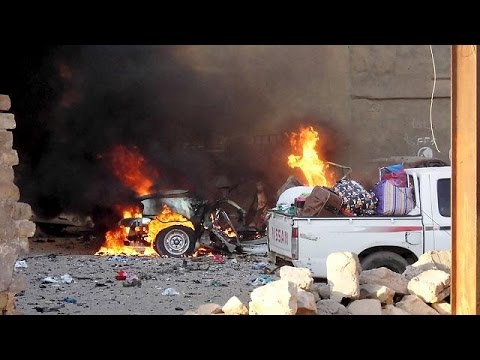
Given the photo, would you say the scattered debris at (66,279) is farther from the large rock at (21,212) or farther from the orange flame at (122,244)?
the large rock at (21,212)

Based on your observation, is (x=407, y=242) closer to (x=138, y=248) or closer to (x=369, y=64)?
(x=138, y=248)

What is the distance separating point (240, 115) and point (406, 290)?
12.9 metres

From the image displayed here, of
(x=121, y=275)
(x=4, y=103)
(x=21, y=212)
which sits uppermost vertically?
(x=4, y=103)

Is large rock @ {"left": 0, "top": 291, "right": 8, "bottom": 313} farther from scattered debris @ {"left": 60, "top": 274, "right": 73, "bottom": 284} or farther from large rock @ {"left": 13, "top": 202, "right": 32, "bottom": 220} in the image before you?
scattered debris @ {"left": 60, "top": 274, "right": 73, "bottom": 284}

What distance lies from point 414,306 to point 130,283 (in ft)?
18.4

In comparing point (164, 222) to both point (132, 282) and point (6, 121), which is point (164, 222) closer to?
point (132, 282)

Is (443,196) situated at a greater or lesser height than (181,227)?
greater

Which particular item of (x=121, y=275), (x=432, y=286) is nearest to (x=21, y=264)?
(x=121, y=275)

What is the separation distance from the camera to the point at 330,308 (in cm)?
761

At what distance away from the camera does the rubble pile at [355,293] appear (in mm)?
7300

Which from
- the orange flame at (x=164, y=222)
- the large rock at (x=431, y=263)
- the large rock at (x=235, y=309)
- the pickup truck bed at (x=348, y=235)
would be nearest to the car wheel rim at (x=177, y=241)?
the orange flame at (x=164, y=222)

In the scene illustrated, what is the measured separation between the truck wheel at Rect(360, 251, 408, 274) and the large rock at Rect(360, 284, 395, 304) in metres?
2.22

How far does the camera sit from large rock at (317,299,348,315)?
7562mm

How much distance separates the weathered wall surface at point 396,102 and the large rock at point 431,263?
Result: 10207mm
